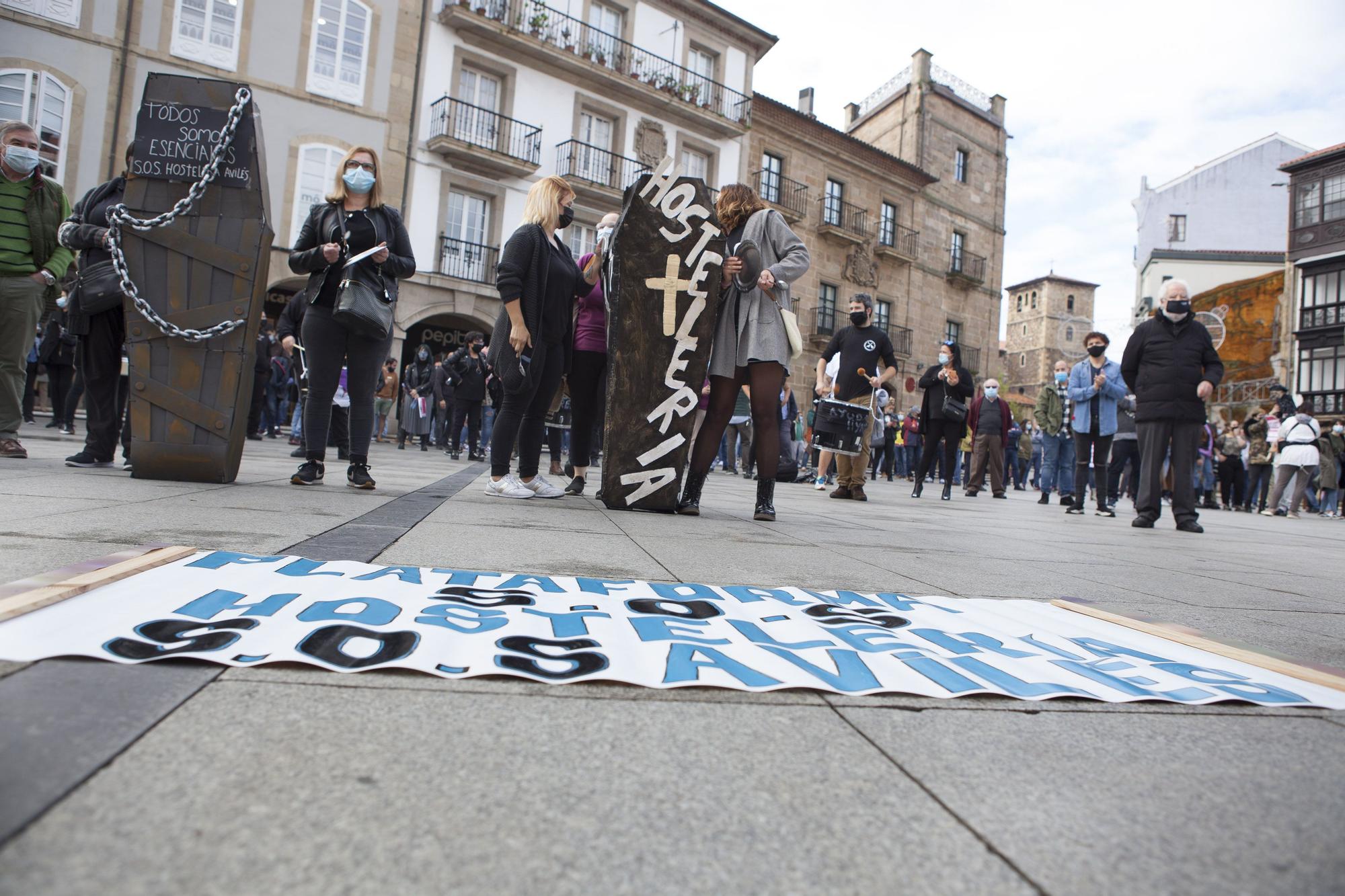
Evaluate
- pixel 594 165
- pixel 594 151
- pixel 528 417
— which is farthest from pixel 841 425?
pixel 594 151

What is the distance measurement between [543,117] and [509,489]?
1829cm

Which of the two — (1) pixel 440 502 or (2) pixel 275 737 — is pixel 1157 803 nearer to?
(2) pixel 275 737

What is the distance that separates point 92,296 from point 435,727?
15.5 feet

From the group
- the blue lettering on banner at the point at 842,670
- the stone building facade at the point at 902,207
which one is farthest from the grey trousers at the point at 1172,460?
the stone building facade at the point at 902,207

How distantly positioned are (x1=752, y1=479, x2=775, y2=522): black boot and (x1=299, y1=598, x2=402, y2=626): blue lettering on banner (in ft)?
10.6

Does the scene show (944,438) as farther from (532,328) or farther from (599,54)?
(599,54)

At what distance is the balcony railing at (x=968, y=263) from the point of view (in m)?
31.9

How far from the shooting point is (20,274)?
206 inches

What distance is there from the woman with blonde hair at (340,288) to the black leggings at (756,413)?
5.96ft

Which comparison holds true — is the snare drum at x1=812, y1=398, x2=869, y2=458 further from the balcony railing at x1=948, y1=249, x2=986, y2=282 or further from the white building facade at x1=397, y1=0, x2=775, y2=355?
the balcony railing at x1=948, y1=249, x2=986, y2=282

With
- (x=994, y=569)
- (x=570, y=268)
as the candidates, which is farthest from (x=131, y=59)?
(x=994, y=569)

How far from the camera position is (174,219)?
164 inches

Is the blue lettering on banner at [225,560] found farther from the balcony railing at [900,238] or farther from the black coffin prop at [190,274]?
the balcony railing at [900,238]

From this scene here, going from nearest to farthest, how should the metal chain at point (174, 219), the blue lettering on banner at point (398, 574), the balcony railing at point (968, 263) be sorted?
the blue lettering on banner at point (398, 574) < the metal chain at point (174, 219) < the balcony railing at point (968, 263)
